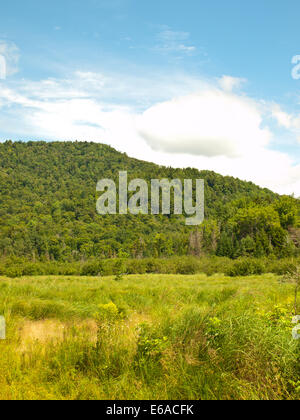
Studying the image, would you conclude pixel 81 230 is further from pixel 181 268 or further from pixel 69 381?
pixel 69 381

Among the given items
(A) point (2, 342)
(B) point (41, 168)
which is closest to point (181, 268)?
(A) point (2, 342)

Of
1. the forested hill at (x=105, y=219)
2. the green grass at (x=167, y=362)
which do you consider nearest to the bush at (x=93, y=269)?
the forested hill at (x=105, y=219)

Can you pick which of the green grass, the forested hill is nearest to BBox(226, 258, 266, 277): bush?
the forested hill

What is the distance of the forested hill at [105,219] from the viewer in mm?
67000

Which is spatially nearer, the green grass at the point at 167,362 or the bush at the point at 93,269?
the green grass at the point at 167,362

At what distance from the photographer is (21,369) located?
3.77m

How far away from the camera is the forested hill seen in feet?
220

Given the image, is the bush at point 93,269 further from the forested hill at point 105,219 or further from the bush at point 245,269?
the forested hill at point 105,219

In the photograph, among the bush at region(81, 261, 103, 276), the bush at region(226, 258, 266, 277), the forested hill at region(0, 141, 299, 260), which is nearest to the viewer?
the bush at region(226, 258, 266, 277)

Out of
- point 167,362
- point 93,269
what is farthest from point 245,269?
point 167,362

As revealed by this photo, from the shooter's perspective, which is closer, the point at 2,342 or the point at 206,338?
the point at 206,338

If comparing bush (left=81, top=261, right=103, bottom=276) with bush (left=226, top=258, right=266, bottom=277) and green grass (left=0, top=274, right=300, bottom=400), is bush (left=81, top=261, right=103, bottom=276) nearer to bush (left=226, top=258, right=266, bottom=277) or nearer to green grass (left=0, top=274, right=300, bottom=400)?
bush (left=226, top=258, right=266, bottom=277)
